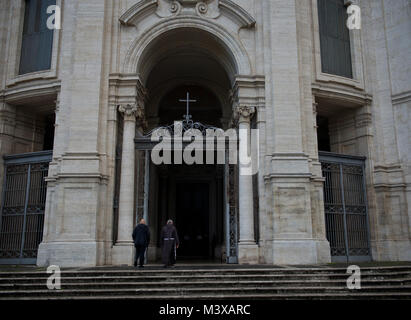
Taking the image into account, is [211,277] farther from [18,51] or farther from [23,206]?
[18,51]

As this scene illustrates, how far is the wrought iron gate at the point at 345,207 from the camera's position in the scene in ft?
49.3

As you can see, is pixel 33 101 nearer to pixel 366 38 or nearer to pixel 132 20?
pixel 132 20

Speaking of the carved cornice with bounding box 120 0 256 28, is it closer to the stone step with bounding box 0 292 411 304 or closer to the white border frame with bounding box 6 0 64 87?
the white border frame with bounding box 6 0 64 87

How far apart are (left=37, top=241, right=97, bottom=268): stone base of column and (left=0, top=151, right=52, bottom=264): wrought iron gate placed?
2.56m

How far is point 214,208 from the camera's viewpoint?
20.5 meters

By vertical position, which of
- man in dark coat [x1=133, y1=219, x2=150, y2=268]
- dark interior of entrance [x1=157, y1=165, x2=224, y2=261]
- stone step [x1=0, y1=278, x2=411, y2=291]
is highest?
dark interior of entrance [x1=157, y1=165, x2=224, y2=261]

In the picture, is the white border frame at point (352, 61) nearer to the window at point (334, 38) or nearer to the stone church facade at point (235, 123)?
the stone church facade at point (235, 123)

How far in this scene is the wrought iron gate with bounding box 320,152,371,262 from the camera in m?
15.0

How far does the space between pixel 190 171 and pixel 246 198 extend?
24.1 feet

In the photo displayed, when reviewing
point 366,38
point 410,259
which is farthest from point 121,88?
point 410,259

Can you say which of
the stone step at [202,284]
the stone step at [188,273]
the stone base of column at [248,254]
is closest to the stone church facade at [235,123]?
the stone base of column at [248,254]

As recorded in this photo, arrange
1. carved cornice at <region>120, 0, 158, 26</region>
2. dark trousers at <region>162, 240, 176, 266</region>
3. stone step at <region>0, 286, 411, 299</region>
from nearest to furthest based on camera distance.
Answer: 1. stone step at <region>0, 286, 411, 299</region>
2. dark trousers at <region>162, 240, 176, 266</region>
3. carved cornice at <region>120, 0, 158, 26</region>

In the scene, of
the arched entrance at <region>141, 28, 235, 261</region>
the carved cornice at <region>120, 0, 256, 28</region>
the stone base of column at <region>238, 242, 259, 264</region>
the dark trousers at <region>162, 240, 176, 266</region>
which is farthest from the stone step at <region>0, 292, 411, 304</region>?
the carved cornice at <region>120, 0, 256, 28</region>

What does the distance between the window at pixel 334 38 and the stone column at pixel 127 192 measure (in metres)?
7.21
